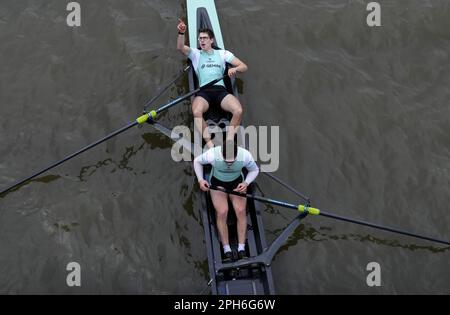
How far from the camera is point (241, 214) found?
344 inches

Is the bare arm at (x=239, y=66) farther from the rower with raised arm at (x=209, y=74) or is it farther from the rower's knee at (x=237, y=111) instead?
the rower's knee at (x=237, y=111)

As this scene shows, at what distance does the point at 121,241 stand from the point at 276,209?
2.85 m

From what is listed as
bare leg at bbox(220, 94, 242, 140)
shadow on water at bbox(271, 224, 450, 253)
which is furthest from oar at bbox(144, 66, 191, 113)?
shadow on water at bbox(271, 224, 450, 253)

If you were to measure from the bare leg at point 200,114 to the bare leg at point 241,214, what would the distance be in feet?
4.66

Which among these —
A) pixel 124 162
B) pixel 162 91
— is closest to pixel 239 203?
pixel 124 162

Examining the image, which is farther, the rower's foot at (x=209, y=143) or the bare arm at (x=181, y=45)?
the bare arm at (x=181, y=45)

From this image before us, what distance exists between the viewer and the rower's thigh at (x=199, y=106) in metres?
10.0

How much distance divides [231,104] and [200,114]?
2.07 feet

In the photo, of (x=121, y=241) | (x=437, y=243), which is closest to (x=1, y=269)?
(x=121, y=241)

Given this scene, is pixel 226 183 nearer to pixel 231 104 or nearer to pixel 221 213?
pixel 221 213

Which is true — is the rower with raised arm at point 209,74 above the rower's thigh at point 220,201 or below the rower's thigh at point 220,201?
above

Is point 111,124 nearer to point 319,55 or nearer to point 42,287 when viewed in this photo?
point 42,287

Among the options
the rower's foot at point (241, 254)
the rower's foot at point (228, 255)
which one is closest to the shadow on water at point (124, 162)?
the rower's foot at point (228, 255)

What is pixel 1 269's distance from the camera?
8.83 m
